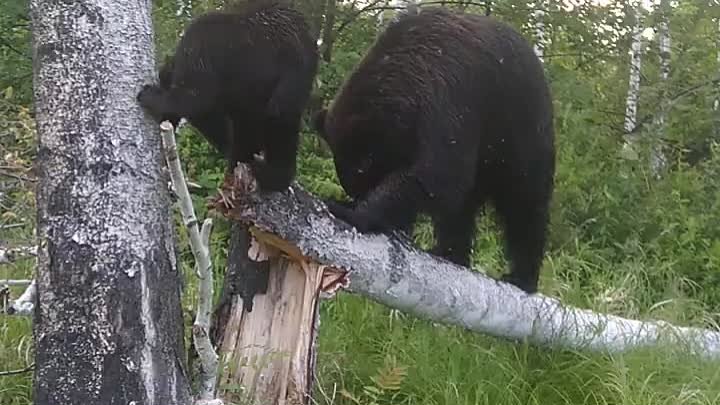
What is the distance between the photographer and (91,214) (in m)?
2.64

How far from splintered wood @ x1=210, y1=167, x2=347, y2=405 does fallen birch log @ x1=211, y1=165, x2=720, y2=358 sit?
5 cm

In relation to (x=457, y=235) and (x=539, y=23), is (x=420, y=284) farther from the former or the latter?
(x=539, y=23)

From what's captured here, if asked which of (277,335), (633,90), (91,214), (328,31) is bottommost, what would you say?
(633,90)

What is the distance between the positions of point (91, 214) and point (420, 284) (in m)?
1.35

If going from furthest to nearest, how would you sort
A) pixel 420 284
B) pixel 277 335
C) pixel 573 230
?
pixel 573 230, pixel 420 284, pixel 277 335

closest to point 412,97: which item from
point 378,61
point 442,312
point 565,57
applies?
point 378,61

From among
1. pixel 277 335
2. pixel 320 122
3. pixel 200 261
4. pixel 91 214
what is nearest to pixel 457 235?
pixel 320 122

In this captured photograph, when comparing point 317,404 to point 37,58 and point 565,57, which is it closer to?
point 37,58

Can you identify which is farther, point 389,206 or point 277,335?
point 389,206

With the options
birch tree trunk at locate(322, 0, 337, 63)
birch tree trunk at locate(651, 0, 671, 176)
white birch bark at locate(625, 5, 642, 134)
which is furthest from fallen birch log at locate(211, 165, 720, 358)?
white birch bark at locate(625, 5, 642, 134)

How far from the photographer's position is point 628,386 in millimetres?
3664

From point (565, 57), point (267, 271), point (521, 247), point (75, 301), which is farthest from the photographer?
point (565, 57)

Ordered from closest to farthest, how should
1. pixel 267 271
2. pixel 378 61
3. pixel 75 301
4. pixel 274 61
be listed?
pixel 75 301
pixel 274 61
pixel 267 271
pixel 378 61

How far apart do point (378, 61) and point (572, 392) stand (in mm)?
1447
